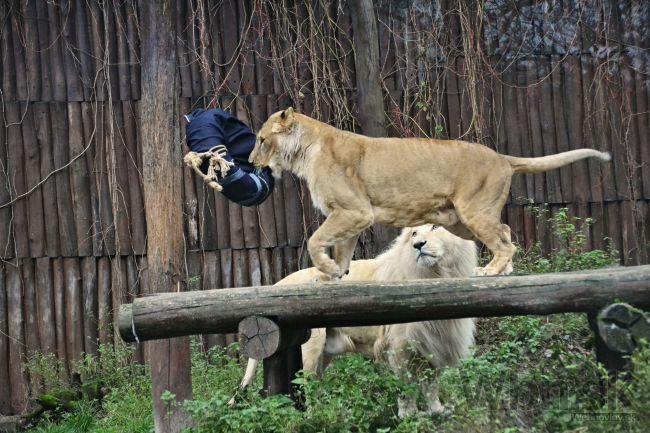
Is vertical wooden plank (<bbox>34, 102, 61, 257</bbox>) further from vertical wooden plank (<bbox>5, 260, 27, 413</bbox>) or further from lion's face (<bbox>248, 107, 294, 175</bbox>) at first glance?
lion's face (<bbox>248, 107, 294, 175</bbox>)

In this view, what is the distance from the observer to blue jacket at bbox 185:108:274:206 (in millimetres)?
7090

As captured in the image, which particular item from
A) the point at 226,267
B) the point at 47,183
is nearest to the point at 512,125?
the point at 226,267

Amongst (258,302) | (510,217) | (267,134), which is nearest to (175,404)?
(258,302)

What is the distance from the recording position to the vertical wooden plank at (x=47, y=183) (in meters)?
9.77

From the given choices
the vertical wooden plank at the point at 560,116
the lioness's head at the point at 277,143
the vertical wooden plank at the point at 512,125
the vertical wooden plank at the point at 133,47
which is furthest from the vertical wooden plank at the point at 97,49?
the vertical wooden plank at the point at 560,116

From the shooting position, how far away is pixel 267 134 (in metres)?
7.18

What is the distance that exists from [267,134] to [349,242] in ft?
3.29

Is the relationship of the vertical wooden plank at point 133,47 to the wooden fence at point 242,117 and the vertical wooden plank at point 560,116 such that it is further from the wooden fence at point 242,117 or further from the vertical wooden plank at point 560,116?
the vertical wooden plank at point 560,116

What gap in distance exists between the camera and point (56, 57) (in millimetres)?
9812

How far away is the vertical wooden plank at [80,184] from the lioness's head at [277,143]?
316 cm

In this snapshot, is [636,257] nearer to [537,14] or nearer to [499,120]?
[499,120]

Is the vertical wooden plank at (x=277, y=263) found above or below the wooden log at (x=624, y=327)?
above

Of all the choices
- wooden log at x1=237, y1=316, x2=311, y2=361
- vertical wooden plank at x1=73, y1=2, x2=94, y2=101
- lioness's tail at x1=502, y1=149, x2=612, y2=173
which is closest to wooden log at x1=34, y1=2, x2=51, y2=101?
vertical wooden plank at x1=73, y1=2, x2=94, y2=101

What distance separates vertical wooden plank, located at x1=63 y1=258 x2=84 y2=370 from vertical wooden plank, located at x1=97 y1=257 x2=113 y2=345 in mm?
195
